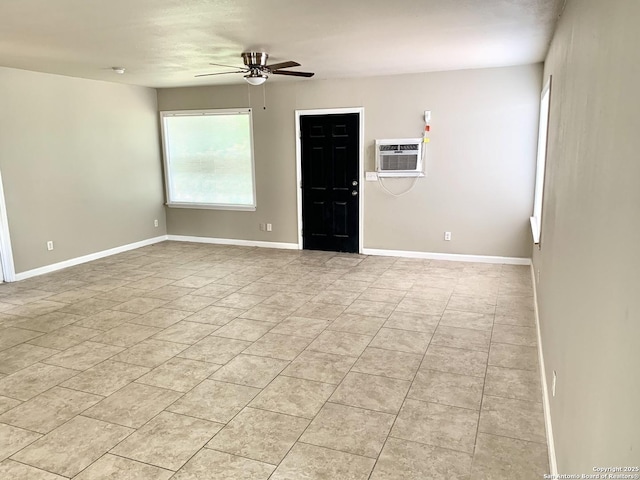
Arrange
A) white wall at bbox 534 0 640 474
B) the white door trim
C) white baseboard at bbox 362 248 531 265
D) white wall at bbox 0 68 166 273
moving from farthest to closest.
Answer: white baseboard at bbox 362 248 531 265 → white wall at bbox 0 68 166 273 → the white door trim → white wall at bbox 534 0 640 474

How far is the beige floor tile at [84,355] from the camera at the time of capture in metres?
3.42

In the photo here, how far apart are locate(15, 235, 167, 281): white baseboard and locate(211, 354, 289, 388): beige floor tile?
3.68 m

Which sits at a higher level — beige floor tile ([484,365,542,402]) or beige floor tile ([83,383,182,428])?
beige floor tile ([484,365,542,402])

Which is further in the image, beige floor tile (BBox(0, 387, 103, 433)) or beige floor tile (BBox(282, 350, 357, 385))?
beige floor tile (BBox(282, 350, 357, 385))

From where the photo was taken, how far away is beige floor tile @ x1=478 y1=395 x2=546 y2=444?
8.21ft

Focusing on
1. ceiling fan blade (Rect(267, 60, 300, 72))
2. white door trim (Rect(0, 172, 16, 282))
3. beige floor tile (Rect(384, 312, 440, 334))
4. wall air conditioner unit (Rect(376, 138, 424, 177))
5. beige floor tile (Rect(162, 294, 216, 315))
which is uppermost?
ceiling fan blade (Rect(267, 60, 300, 72))

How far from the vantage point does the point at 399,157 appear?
6.19 meters

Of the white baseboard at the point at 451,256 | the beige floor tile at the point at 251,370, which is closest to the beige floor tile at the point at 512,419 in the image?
the beige floor tile at the point at 251,370

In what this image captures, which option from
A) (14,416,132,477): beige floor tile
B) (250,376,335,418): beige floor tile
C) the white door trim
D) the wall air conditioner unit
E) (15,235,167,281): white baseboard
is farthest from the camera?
the wall air conditioner unit

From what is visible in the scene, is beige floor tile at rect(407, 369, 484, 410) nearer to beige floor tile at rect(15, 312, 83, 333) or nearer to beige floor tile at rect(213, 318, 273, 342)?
beige floor tile at rect(213, 318, 273, 342)

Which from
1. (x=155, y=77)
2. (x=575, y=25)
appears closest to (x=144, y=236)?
(x=155, y=77)

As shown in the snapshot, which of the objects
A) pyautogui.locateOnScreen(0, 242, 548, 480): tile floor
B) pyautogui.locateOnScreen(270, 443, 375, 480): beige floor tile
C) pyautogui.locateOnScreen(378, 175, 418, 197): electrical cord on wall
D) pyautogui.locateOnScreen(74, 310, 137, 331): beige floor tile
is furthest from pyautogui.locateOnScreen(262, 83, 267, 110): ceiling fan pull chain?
pyautogui.locateOnScreen(270, 443, 375, 480): beige floor tile

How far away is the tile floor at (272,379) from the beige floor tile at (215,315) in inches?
1.1

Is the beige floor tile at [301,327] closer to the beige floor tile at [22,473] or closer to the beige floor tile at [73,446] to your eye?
the beige floor tile at [73,446]
